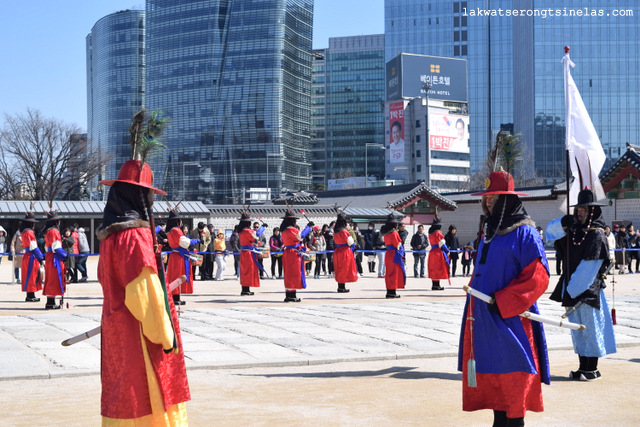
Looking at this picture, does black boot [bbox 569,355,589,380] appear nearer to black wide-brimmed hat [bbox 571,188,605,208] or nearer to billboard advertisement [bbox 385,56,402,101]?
black wide-brimmed hat [bbox 571,188,605,208]

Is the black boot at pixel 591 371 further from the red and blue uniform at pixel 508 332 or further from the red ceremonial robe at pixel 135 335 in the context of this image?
the red ceremonial robe at pixel 135 335

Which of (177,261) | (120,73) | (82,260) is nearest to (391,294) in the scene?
(177,261)

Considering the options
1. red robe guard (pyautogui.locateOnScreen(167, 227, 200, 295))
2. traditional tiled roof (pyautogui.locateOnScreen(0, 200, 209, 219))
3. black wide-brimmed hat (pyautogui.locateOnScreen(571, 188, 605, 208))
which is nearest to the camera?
black wide-brimmed hat (pyautogui.locateOnScreen(571, 188, 605, 208))

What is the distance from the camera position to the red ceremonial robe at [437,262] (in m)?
19.3

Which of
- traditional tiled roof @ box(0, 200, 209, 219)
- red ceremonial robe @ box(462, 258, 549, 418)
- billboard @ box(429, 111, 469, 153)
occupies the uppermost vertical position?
billboard @ box(429, 111, 469, 153)

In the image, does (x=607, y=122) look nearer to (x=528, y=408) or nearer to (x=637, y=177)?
(x=637, y=177)

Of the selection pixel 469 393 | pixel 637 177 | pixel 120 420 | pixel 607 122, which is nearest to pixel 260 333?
pixel 469 393

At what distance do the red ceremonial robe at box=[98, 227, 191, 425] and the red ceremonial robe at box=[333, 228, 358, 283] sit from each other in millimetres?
13524

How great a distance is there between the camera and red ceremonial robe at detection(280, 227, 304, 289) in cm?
1577

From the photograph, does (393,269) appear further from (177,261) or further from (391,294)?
(177,261)

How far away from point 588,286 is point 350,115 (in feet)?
421

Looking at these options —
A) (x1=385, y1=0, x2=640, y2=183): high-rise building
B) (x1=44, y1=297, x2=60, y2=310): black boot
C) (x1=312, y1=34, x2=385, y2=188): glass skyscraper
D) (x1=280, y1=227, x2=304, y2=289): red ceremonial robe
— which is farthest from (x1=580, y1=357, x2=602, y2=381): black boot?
(x1=312, y1=34, x2=385, y2=188): glass skyscraper

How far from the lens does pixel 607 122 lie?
106750 mm

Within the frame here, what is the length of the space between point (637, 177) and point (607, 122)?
7921 cm
